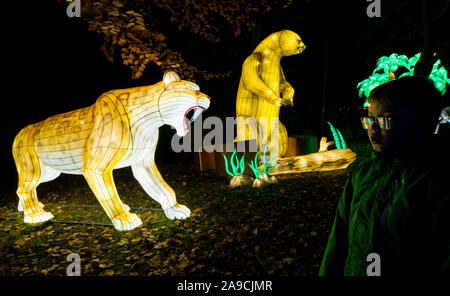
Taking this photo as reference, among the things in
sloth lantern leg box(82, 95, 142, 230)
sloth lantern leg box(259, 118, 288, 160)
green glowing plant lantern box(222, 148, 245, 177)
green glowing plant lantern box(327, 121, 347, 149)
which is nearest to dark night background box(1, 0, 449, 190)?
green glowing plant lantern box(327, 121, 347, 149)

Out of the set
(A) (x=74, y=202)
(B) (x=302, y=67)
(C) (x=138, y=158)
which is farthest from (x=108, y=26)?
(B) (x=302, y=67)

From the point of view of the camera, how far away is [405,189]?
1144mm

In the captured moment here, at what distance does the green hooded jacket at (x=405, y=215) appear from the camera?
3.53 feet

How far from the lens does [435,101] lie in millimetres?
1132

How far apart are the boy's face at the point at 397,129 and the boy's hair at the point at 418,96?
0.02 metres

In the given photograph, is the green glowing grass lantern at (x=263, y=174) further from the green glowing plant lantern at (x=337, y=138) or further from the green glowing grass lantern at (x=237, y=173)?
the green glowing plant lantern at (x=337, y=138)

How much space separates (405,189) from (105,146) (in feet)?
10.9

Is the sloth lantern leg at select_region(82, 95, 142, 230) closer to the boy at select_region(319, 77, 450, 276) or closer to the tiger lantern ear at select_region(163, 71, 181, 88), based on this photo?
the tiger lantern ear at select_region(163, 71, 181, 88)

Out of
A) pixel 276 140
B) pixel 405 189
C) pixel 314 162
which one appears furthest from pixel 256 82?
pixel 405 189

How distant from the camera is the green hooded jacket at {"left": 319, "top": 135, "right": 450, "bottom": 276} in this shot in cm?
108

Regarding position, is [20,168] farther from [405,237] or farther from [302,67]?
[302,67]

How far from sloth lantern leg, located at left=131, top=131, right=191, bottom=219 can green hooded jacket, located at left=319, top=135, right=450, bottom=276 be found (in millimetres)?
3205

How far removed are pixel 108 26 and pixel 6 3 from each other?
7.67 ft
